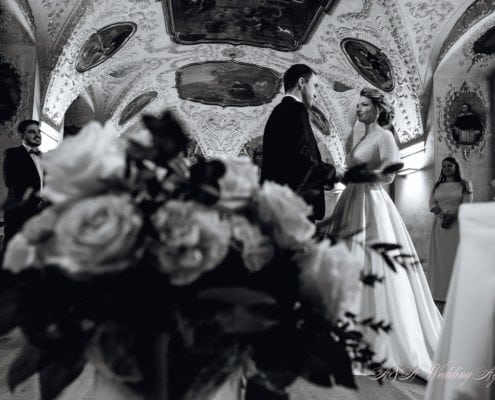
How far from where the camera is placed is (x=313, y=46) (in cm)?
1221

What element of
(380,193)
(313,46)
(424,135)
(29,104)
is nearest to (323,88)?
(313,46)

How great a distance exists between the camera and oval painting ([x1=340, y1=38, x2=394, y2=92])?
10.6 meters

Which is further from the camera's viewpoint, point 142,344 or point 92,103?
point 92,103

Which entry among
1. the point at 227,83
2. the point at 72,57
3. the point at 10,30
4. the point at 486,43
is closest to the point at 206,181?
the point at 10,30

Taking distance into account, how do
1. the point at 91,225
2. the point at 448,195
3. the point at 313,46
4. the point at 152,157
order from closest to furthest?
the point at 91,225
the point at 152,157
the point at 448,195
the point at 313,46

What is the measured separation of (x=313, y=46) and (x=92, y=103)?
7479 millimetres

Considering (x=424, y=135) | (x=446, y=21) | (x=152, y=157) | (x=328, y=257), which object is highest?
(x=446, y=21)

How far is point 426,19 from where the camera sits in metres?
9.16

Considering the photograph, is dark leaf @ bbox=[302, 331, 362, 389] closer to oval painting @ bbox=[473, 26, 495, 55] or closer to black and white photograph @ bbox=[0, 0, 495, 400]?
black and white photograph @ bbox=[0, 0, 495, 400]

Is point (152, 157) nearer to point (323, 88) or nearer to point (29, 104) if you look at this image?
point (29, 104)

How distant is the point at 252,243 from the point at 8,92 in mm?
8927

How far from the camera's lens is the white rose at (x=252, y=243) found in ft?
2.67

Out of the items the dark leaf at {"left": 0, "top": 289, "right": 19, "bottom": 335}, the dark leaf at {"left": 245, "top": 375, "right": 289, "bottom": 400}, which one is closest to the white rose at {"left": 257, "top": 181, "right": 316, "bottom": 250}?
the dark leaf at {"left": 245, "top": 375, "right": 289, "bottom": 400}

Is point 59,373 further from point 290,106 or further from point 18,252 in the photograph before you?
point 290,106
